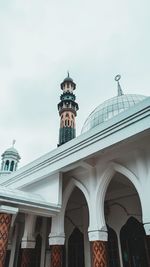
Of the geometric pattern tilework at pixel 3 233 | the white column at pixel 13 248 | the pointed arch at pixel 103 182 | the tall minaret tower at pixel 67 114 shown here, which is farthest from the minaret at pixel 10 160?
the pointed arch at pixel 103 182

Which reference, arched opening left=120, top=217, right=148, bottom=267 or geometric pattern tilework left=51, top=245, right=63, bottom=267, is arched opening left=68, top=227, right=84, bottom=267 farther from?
geometric pattern tilework left=51, top=245, right=63, bottom=267

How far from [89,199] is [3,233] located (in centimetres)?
212

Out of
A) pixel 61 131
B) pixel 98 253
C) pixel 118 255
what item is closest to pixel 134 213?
pixel 118 255

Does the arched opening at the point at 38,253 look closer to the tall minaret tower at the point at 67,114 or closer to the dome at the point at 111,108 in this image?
the dome at the point at 111,108

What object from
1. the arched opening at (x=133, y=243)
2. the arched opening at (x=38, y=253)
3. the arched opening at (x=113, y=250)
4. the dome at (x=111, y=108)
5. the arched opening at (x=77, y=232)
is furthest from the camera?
the dome at (x=111, y=108)

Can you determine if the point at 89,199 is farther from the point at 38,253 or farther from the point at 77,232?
the point at 38,253

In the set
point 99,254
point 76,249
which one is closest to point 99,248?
point 99,254

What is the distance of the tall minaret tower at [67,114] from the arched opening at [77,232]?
498 inches

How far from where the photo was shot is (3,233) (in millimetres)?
4461

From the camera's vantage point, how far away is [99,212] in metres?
4.99

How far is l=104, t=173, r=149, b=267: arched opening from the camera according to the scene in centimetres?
671

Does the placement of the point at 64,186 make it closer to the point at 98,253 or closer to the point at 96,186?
the point at 96,186

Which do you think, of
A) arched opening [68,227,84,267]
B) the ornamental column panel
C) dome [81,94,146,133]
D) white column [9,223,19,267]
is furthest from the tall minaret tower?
the ornamental column panel

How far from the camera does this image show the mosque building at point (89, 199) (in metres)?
4.39
